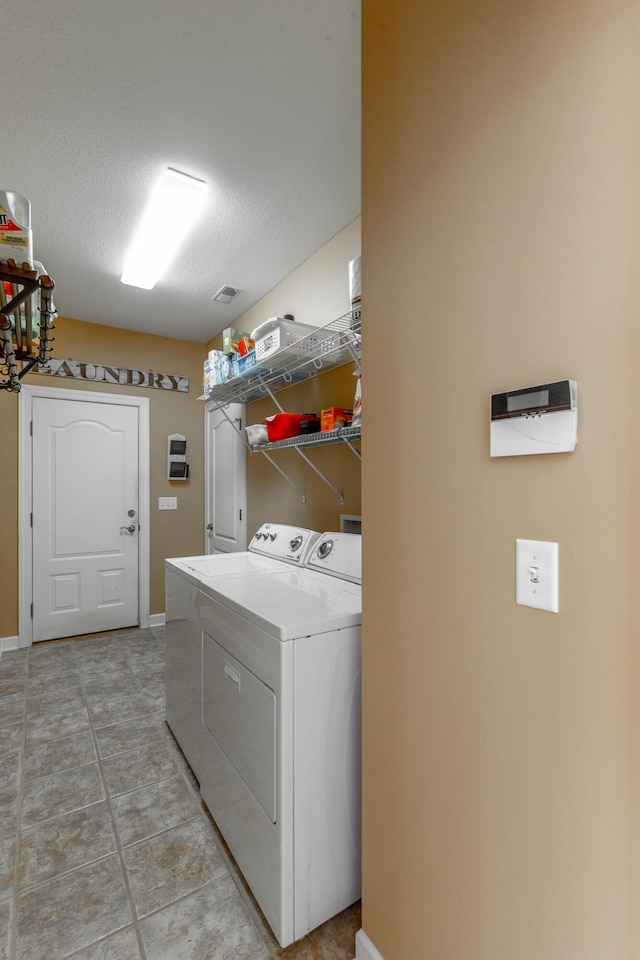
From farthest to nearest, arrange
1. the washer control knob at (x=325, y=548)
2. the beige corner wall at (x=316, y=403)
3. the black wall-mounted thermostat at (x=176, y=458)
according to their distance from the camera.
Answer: the black wall-mounted thermostat at (x=176, y=458), the beige corner wall at (x=316, y=403), the washer control knob at (x=325, y=548)

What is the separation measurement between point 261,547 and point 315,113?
1.98 metres

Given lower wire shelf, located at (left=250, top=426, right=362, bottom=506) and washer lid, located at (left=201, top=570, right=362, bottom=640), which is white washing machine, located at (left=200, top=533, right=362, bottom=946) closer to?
washer lid, located at (left=201, top=570, right=362, bottom=640)

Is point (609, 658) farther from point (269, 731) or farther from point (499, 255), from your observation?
point (269, 731)

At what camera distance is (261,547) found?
2518 mm

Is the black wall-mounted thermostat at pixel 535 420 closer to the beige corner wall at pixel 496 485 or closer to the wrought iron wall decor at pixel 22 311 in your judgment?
the beige corner wall at pixel 496 485

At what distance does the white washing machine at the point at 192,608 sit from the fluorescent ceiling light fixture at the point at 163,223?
1.70 meters

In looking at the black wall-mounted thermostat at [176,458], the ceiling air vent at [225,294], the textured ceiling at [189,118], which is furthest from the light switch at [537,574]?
the black wall-mounted thermostat at [176,458]

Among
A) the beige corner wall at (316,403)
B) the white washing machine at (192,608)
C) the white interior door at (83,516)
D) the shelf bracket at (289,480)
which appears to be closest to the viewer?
the white washing machine at (192,608)

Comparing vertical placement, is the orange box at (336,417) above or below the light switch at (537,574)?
above

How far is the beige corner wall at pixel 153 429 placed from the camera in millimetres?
3551

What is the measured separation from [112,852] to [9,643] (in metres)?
2.55

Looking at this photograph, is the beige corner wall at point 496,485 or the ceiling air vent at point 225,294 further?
the ceiling air vent at point 225,294

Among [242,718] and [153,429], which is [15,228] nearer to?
[242,718]

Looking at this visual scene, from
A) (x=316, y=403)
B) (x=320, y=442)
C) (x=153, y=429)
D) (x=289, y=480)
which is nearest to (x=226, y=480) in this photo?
(x=153, y=429)
